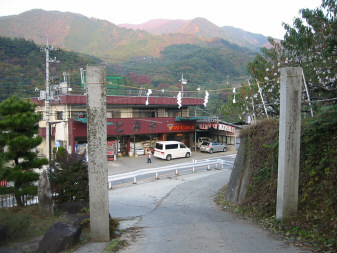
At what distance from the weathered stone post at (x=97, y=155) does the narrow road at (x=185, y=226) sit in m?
0.78

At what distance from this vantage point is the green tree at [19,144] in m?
8.13

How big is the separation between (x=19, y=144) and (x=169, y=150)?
20.6 metres

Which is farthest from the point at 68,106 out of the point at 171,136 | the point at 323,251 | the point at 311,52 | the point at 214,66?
the point at 214,66

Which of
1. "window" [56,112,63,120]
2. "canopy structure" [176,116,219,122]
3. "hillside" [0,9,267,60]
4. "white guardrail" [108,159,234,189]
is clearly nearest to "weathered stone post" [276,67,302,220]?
"white guardrail" [108,159,234,189]

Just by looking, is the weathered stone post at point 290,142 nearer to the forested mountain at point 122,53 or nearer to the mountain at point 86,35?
the forested mountain at point 122,53

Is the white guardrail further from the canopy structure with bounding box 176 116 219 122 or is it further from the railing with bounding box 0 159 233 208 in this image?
the canopy structure with bounding box 176 116 219 122

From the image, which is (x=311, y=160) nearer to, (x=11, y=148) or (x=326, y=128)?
(x=326, y=128)

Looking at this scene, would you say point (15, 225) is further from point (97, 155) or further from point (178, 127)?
point (178, 127)

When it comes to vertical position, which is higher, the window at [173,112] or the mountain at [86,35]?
the mountain at [86,35]

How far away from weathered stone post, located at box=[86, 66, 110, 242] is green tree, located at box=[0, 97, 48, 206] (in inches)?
126

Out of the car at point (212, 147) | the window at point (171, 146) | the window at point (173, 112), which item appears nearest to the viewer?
the window at point (171, 146)

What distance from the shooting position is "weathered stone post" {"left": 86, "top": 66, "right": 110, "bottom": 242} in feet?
19.9

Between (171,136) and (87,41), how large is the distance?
87.8 metres

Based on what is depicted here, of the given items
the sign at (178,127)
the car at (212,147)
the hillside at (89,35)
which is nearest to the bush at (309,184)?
the sign at (178,127)
